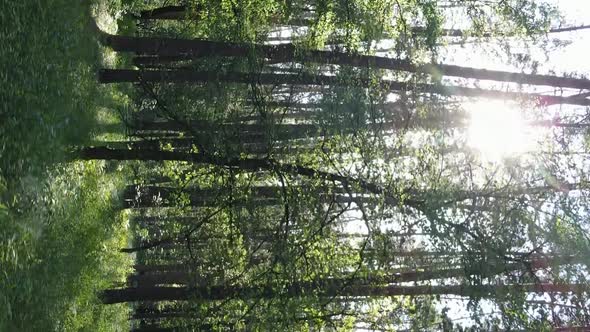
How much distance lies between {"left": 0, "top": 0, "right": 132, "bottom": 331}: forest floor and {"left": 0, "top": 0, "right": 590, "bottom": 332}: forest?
0.17 ft

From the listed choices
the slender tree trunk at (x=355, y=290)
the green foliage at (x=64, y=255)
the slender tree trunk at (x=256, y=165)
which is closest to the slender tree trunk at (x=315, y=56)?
the slender tree trunk at (x=256, y=165)

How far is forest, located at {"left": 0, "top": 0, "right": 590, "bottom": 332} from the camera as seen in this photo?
10328mm

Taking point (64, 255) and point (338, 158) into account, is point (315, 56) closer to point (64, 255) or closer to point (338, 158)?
point (338, 158)

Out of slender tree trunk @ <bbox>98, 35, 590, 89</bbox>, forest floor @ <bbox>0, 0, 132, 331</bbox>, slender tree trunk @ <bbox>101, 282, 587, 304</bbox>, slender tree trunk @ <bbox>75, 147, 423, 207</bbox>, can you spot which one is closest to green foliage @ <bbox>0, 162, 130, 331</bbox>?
forest floor @ <bbox>0, 0, 132, 331</bbox>

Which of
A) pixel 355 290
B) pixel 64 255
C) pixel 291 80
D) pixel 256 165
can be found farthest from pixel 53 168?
pixel 355 290

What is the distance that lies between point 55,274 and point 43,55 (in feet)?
13.4

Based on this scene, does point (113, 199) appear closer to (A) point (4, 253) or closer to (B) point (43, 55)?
(B) point (43, 55)

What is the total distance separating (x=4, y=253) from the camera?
322 inches

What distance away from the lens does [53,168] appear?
10352mm

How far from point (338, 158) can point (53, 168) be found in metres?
5.18

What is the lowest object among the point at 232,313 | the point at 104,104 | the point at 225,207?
the point at 232,313

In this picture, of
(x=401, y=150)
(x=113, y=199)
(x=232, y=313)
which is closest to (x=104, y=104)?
(x=113, y=199)

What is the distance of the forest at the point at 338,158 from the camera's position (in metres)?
10.3

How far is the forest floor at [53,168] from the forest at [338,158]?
53 millimetres
